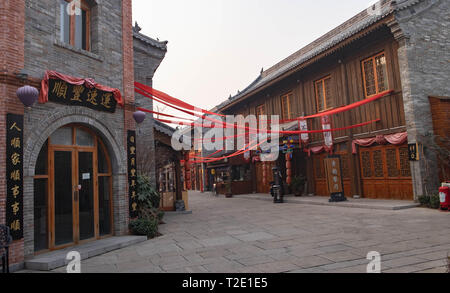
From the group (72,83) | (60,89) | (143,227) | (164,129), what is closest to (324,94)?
(164,129)

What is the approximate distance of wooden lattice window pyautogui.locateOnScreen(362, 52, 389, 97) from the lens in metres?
12.2

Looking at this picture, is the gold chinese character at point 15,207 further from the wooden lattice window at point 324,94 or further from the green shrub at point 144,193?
the wooden lattice window at point 324,94

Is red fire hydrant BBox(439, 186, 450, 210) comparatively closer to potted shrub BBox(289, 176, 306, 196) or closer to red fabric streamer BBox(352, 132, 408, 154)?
red fabric streamer BBox(352, 132, 408, 154)

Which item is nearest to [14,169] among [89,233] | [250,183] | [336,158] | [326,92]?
[89,233]

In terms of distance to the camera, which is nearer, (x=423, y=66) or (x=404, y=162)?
(x=423, y=66)

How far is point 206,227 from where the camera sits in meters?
8.91

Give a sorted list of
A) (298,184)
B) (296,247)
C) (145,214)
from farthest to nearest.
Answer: (298,184) < (145,214) < (296,247)

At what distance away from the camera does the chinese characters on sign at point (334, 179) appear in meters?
12.7

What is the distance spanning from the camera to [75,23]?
7285 millimetres

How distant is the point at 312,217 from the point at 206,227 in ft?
10.6

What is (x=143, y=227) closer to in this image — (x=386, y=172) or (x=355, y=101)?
(x=386, y=172)

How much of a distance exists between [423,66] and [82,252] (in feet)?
39.7

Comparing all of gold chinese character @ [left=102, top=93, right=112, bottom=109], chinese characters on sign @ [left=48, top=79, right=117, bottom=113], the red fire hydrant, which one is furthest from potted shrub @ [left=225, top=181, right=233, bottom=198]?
gold chinese character @ [left=102, top=93, right=112, bottom=109]

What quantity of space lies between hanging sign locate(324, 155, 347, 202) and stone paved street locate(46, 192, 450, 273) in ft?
11.3
